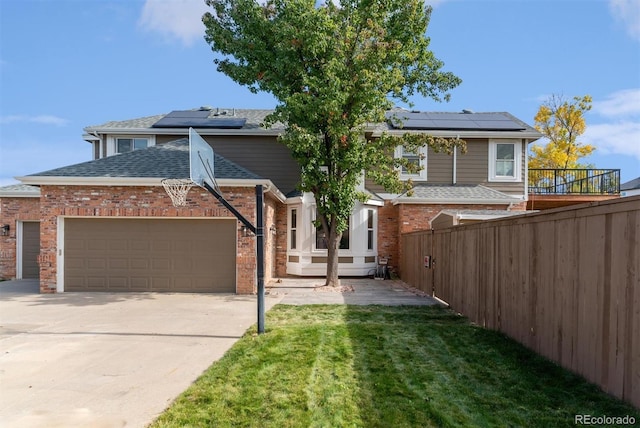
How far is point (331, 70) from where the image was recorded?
37.0 feet

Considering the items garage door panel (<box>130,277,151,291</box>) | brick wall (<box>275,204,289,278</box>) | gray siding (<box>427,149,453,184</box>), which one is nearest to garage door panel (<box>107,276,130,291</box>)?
garage door panel (<box>130,277,151,291</box>)

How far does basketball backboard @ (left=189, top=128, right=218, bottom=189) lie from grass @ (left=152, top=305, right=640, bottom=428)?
2811 millimetres

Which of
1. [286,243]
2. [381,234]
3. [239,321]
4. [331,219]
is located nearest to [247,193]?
[331,219]

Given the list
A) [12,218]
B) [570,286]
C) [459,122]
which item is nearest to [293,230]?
[459,122]

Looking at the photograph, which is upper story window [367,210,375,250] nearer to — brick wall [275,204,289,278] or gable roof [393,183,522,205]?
gable roof [393,183,522,205]

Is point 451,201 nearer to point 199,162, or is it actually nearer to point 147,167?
point 147,167

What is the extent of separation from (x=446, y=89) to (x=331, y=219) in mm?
5589

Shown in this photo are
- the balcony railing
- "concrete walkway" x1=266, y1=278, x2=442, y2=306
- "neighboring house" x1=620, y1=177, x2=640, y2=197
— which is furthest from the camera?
"neighboring house" x1=620, y1=177, x2=640, y2=197

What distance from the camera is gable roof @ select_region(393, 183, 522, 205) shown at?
16.1 meters

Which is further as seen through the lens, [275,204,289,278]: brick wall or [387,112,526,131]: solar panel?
[387,112,526,131]: solar panel

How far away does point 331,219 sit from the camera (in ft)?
44.7

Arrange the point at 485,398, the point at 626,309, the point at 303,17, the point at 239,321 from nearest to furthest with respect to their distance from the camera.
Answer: the point at 626,309 < the point at 485,398 < the point at 239,321 < the point at 303,17

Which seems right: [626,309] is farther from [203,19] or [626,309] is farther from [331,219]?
[203,19]

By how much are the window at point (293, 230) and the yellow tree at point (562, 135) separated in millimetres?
17393
